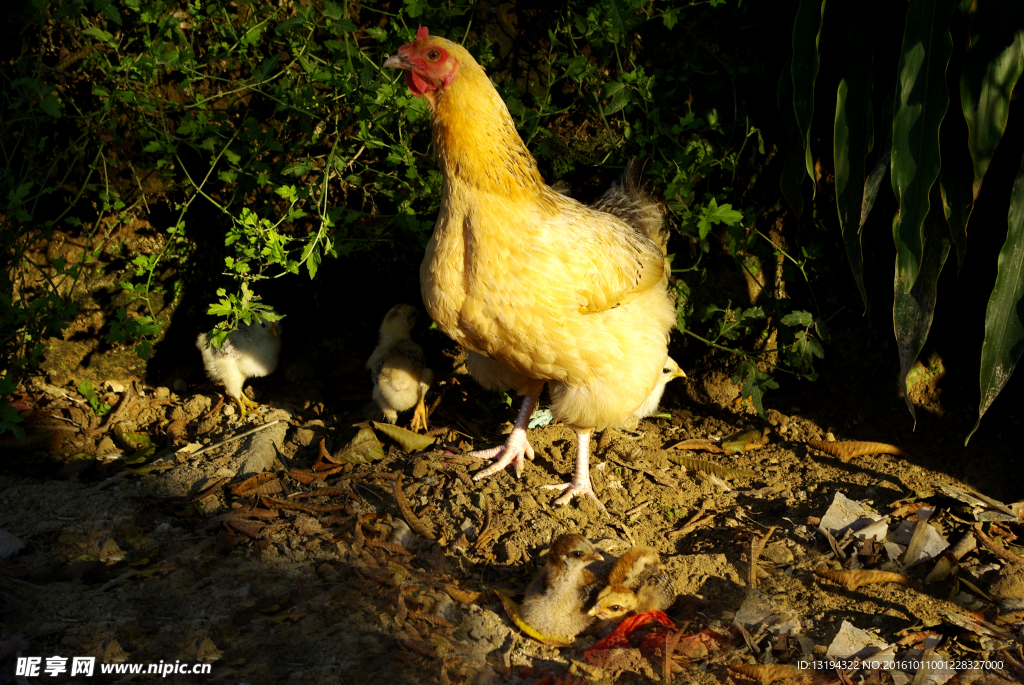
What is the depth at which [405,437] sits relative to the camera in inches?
159

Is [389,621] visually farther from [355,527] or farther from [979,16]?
[979,16]

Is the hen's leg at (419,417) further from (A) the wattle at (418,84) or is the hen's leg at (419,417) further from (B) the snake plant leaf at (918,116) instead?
(B) the snake plant leaf at (918,116)

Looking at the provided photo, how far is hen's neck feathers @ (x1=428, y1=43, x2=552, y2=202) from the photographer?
9.92 ft

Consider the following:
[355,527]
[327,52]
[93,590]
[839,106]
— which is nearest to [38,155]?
[327,52]

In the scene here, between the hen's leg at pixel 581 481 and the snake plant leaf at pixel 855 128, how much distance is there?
63.6 inches

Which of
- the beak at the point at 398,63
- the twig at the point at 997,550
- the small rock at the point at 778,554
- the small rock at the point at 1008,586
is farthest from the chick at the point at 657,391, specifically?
the beak at the point at 398,63

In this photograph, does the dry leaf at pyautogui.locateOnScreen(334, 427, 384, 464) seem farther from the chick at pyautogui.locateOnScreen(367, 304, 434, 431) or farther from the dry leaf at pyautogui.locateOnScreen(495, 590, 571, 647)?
the dry leaf at pyautogui.locateOnScreen(495, 590, 571, 647)

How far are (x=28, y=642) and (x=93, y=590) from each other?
1.09ft

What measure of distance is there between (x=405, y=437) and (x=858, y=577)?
2.47 meters

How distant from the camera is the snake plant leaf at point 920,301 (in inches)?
127

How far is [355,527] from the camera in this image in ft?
10.2

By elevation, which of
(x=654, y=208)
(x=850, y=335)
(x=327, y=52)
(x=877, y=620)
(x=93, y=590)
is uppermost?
(x=327, y=52)

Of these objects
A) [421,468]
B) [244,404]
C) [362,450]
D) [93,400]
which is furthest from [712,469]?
[93,400]

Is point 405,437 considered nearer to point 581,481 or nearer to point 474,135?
point 581,481
